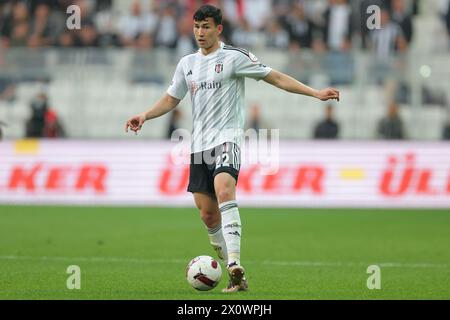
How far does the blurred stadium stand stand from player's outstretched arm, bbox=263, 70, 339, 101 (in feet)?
37.1

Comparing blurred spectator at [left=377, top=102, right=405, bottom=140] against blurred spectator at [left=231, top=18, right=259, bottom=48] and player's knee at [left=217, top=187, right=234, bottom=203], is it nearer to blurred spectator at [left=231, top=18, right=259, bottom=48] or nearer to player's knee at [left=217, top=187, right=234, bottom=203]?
blurred spectator at [left=231, top=18, right=259, bottom=48]

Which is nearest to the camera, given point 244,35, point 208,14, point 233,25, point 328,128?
point 208,14

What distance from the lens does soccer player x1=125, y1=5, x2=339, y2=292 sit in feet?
31.6

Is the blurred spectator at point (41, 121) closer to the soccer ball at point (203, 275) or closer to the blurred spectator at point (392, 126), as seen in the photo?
the blurred spectator at point (392, 126)

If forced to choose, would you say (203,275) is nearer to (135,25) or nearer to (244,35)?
(244,35)

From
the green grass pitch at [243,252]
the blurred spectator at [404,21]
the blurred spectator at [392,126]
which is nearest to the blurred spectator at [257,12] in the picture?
the blurred spectator at [404,21]

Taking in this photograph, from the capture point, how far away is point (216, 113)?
980 cm

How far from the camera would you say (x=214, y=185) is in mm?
9695

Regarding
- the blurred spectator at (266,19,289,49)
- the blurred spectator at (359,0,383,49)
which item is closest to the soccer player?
the blurred spectator at (359,0,383,49)

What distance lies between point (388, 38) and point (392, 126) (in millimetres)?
2359

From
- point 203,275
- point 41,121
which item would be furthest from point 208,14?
point 41,121

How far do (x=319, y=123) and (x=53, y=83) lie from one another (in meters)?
5.21

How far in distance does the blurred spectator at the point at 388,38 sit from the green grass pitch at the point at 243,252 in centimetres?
400
